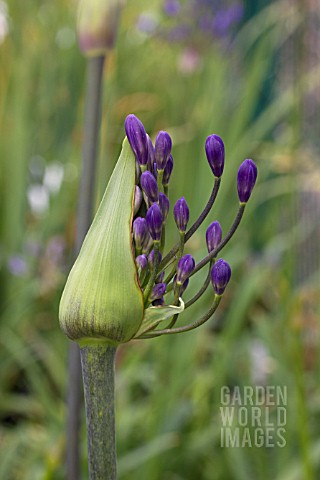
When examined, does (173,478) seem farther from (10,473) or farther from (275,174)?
(275,174)

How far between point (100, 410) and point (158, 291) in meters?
0.07

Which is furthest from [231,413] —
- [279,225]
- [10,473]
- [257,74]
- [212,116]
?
[279,225]

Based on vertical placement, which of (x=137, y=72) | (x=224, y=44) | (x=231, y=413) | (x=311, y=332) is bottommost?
(x=231, y=413)

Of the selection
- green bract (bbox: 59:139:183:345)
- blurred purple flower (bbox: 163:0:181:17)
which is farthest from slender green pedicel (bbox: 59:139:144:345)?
blurred purple flower (bbox: 163:0:181:17)

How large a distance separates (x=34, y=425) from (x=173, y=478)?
17.4 inches

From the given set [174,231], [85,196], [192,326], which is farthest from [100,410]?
[174,231]

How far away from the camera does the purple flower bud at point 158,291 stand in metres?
0.37

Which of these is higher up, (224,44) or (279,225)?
(224,44)

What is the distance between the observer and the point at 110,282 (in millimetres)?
351

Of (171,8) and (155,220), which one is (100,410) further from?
(171,8)

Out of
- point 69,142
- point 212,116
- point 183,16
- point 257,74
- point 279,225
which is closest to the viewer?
point 212,116

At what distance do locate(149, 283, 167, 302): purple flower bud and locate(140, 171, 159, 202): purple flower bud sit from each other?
5 centimetres

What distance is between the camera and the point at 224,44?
211 cm

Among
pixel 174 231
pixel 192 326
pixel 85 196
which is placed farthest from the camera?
pixel 174 231
